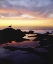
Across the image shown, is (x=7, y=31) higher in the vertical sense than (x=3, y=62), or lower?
higher

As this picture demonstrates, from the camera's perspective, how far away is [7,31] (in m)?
42.5

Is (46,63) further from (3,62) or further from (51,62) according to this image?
(3,62)

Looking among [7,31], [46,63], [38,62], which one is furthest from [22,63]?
[7,31]

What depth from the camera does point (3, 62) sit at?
13.2 meters

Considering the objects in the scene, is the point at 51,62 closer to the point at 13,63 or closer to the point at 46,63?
the point at 46,63

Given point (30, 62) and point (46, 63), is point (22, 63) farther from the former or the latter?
point (46, 63)

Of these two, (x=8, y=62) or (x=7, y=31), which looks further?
(x=7, y=31)

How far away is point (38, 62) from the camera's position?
1345cm

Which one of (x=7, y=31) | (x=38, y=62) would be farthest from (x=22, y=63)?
(x=7, y=31)

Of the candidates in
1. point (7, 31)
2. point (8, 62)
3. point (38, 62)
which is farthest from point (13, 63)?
point (7, 31)

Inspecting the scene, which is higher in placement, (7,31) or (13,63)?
(7,31)

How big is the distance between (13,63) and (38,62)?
288cm

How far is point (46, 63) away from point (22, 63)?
269cm

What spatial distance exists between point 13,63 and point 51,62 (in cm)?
431
